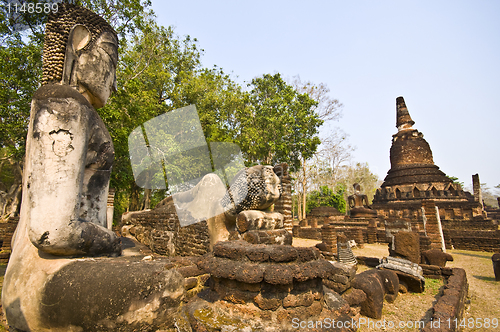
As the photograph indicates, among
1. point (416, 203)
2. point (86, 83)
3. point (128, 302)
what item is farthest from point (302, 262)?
point (416, 203)

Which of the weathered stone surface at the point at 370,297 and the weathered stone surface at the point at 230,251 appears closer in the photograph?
the weathered stone surface at the point at 230,251

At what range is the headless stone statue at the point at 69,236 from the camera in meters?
1.45

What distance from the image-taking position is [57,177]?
163 centimetres

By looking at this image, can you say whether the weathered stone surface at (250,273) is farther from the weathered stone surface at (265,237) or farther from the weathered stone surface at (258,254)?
the weathered stone surface at (265,237)

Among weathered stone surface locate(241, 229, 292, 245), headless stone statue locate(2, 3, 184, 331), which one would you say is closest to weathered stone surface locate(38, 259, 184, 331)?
headless stone statue locate(2, 3, 184, 331)

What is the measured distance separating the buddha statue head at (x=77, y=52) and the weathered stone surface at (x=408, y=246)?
7103 mm

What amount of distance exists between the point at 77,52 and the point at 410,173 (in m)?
25.5

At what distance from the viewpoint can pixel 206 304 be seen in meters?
1.84

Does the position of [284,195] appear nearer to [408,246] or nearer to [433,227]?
[408,246]

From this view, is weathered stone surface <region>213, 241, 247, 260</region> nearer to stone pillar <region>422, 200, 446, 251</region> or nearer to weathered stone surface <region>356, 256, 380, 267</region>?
weathered stone surface <region>356, 256, 380, 267</region>

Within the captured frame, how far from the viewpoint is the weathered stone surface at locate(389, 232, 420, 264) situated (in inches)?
246

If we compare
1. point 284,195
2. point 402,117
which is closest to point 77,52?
point 284,195

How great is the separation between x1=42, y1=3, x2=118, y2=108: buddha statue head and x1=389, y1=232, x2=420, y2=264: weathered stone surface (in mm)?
7103

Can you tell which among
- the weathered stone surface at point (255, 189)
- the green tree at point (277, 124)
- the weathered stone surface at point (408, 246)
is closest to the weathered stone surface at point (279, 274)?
the weathered stone surface at point (255, 189)
